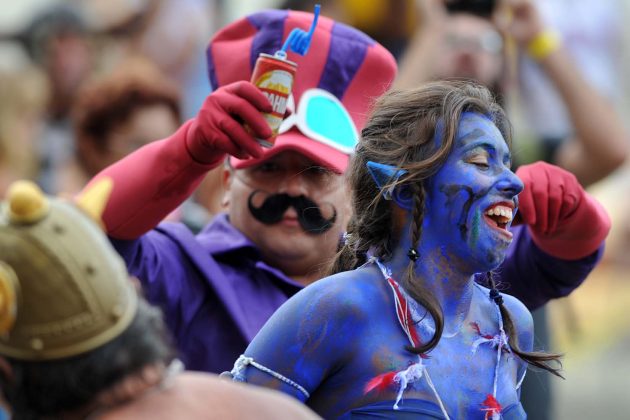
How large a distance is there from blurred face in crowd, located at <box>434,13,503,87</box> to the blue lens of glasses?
1264 millimetres

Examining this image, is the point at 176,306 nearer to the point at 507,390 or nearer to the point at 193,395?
the point at 507,390

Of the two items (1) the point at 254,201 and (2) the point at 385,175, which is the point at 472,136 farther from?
(1) the point at 254,201

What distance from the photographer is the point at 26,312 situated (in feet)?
6.31

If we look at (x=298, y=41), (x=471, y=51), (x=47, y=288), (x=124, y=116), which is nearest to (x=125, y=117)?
(x=124, y=116)

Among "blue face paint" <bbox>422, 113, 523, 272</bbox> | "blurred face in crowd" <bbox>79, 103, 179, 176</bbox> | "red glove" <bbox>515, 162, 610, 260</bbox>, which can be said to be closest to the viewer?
"blue face paint" <bbox>422, 113, 523, 272</bbox>

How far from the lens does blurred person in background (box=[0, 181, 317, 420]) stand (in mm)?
1913

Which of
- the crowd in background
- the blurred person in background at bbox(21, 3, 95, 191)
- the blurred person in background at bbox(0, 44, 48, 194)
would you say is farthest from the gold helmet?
the blurred person in background at bbox(21, 3, 95, 191)

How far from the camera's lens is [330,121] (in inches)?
140

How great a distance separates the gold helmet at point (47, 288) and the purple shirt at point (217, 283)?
1.30m

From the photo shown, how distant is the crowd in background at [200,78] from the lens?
193 inches

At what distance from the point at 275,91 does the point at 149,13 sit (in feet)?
11.7

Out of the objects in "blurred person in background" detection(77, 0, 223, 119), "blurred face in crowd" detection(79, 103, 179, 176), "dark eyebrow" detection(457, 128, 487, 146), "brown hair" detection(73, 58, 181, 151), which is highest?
"dark eyebrow" detection(457, 128, 487, 146)

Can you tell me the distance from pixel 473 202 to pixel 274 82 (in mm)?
655

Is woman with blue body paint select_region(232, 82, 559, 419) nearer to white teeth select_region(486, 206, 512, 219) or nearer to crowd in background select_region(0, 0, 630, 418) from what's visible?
white teeth select_region(486, 206, 512, 219)
